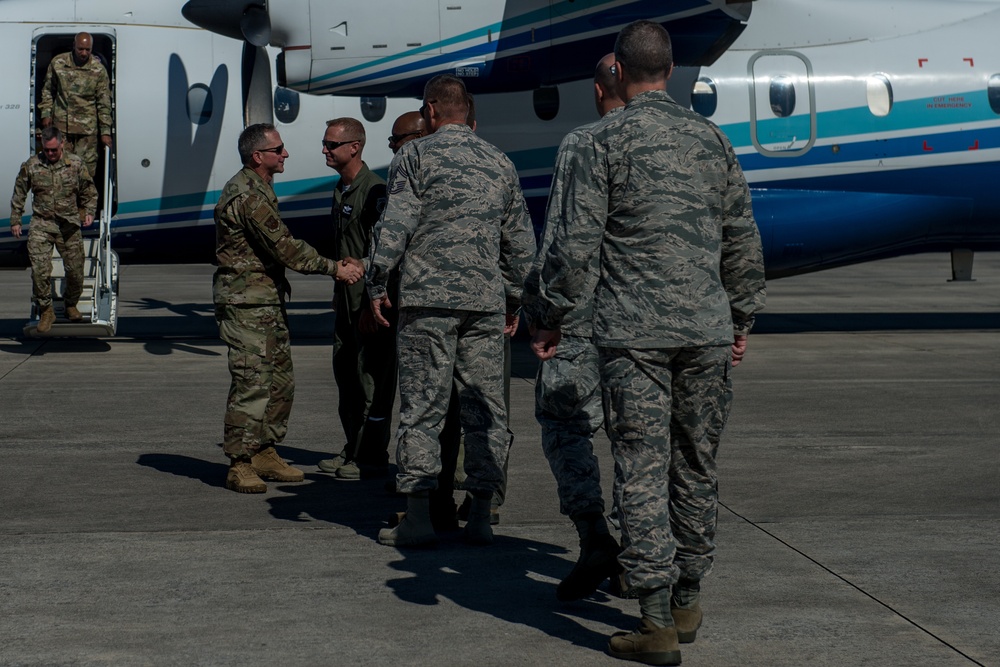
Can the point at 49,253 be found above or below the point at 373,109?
below

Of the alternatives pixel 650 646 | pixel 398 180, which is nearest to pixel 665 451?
pixel 650 646

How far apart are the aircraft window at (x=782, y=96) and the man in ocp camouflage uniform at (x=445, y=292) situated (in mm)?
8322

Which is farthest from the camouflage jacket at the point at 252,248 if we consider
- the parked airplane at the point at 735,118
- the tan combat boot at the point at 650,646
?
the parked airplane at the point at 735,118

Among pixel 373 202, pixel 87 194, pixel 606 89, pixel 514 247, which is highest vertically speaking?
pixel 87 194

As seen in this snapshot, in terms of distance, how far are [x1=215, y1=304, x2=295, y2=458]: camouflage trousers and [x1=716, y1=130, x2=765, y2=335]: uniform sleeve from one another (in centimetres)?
324

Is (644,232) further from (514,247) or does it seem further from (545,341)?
(514,247)

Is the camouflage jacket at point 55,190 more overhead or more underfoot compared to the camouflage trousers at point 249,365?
more overhead

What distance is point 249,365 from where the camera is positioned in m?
7.28

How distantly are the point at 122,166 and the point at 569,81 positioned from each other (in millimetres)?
4703

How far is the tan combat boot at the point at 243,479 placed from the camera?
733 cm

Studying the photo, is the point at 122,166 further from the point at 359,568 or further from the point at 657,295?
the point at 657,295

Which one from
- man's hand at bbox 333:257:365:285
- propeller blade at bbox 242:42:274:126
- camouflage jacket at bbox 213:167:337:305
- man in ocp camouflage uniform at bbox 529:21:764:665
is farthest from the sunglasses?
propeller blade at bbox 242:42:274:126

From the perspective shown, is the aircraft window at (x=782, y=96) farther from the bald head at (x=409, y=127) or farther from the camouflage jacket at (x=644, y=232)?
the camouflage jacket at (x=644, y=232)

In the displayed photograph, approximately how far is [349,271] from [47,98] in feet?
24.4
